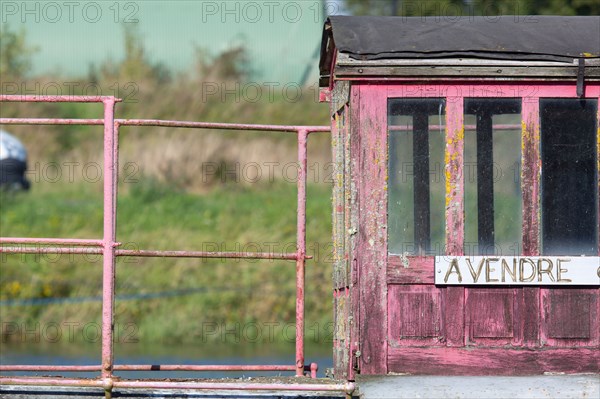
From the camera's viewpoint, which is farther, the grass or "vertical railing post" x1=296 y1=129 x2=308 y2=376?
the grass

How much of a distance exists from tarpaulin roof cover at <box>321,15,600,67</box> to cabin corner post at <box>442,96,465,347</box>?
35 centimetres

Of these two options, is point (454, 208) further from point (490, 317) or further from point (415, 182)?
point (490, 317)

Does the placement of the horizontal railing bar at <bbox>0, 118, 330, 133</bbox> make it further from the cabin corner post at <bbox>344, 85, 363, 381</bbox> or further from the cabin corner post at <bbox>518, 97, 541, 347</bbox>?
the cabin corner post at <bbox>518, 97, 541, 347</bbox>

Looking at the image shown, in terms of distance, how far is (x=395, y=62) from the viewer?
8406 millimetres

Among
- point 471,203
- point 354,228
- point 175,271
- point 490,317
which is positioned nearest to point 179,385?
point 354,228

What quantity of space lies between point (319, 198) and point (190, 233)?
266 cm

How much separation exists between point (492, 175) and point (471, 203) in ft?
0.73

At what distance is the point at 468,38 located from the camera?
8.54m

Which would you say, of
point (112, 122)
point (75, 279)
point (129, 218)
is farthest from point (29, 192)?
point (112, 122)

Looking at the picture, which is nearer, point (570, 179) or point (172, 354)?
point (570, 179)

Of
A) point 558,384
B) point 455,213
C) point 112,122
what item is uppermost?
point 112,122

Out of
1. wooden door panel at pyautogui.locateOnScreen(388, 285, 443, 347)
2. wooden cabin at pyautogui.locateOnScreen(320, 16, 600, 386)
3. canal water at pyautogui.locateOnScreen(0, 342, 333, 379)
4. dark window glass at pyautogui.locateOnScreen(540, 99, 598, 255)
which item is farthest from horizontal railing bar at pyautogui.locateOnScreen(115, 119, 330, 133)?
canal water at pyautogui.locateOnScreen(0, 342, 333, 379)

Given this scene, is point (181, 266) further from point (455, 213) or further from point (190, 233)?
point (455, 213)

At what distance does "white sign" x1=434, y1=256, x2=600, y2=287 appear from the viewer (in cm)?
838
